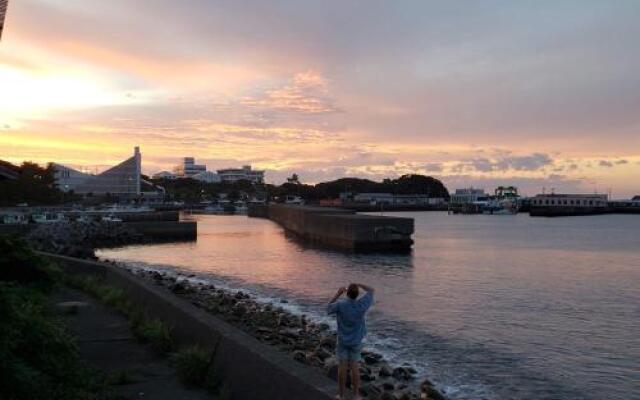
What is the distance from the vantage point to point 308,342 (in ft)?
54.2

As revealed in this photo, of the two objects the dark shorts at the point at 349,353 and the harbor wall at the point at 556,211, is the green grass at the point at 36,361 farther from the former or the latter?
the harbor wall at the point at 556,211

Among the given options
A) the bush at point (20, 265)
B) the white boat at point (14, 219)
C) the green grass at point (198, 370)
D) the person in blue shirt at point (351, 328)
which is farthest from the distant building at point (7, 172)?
the white boat at point (14, 219)

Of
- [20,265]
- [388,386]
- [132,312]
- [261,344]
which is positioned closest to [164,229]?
[132,312]

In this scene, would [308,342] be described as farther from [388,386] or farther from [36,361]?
[36,361]

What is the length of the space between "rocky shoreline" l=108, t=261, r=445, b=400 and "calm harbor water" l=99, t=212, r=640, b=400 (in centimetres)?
88

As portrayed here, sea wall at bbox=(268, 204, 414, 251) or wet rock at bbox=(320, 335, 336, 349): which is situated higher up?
sea wall at bbox=(268, 204, 414, 251)

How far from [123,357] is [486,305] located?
17252 mm

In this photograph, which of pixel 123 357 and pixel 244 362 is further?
pixel 123 357

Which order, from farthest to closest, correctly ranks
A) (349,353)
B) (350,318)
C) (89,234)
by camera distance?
1. (89,234)
2. (349,353)
3. (350,318)

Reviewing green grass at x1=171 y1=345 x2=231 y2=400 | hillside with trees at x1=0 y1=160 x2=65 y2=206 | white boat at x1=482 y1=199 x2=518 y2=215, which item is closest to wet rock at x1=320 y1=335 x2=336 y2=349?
green grass at x1=171 y1=345 x2=231 y2=400

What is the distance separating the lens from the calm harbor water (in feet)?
48.4

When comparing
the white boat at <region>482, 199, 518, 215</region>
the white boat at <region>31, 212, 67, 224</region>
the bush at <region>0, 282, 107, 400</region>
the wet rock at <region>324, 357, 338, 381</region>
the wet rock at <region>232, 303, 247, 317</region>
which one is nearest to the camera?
the bush at <region>0, 282, 107, 400</region>

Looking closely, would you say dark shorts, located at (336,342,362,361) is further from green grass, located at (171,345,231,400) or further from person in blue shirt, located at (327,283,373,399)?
green grass, located at (171,345,231,400)

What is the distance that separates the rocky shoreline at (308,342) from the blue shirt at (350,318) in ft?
9.40
